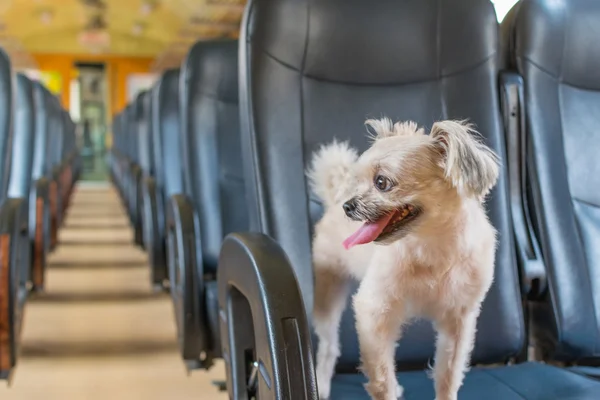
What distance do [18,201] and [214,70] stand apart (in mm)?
596

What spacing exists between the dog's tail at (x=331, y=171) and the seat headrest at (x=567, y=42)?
44cm

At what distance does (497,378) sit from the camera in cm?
98

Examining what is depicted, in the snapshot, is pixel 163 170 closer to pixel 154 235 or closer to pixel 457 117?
pixel 154 235

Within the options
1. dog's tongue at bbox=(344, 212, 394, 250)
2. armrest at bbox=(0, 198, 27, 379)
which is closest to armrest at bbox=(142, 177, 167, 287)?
armrest at bbox=(0, 198, 27, 379)

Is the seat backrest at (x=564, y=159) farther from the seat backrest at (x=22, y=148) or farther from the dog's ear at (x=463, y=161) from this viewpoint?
the seat backrest at (x=22, y=148)

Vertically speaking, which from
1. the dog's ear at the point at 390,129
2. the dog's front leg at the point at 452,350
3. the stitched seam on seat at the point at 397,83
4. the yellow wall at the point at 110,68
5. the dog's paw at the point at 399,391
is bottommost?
the dog's paw at the point at 399,391

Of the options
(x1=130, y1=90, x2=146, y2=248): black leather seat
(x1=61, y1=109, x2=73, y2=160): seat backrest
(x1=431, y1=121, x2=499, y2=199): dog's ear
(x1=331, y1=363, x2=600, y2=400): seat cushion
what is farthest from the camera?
(x1=61, y1=109, x2=73, y2=160): seat backrest

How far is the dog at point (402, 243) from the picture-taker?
70 cm

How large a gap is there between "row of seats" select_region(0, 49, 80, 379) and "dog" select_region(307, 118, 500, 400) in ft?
2.85

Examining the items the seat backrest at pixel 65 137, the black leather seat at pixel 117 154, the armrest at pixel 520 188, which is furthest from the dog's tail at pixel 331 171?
the black leather seat at pixel 117 154

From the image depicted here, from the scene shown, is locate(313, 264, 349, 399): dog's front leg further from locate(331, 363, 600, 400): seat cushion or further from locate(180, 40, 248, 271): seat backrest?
locate(180, 40, 248, 271): seat backrest

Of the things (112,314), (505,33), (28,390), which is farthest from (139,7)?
(505,33)

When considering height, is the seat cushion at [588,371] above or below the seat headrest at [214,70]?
below

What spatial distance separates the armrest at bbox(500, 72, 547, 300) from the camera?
1142 millimetres
